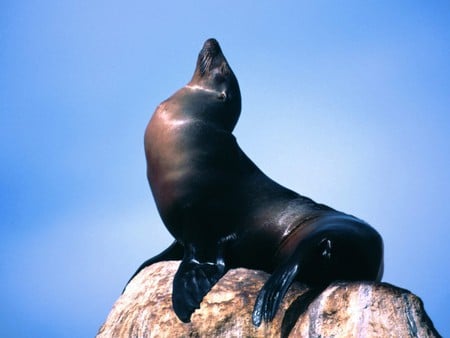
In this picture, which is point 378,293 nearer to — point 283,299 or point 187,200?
point 283,299

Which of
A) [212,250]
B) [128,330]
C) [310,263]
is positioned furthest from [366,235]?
[128,330]

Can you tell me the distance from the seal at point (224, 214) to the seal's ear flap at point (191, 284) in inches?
0.4

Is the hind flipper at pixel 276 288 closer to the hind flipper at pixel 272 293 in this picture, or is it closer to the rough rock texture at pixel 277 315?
the hind flipper at pixel 272 293

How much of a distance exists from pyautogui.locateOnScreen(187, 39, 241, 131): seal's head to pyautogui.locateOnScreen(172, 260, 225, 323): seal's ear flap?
5.90ft

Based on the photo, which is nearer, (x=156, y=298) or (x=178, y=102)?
(x=156, y=298)

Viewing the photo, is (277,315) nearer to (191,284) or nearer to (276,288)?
(276,288)

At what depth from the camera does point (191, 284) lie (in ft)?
25.8

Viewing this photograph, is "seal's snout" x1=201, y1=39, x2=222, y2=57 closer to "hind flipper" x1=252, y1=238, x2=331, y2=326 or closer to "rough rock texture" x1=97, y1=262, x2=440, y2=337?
"rough rock texture" x1=97, y1=262, x2=440, y2=337

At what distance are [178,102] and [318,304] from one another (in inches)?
123

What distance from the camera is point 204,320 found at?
296 inches

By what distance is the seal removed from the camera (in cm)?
794

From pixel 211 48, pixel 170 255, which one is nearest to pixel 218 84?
pixel 211 48

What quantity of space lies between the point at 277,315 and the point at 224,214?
1651 millimetres

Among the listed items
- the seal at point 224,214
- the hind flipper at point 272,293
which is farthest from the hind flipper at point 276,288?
the seal at point 224,214
